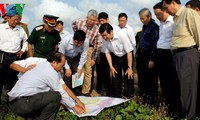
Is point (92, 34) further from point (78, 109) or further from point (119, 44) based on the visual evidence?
point (78, 109)

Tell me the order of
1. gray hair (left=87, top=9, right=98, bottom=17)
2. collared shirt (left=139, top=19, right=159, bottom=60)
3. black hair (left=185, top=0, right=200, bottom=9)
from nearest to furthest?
black hair (left=185, top=0, right=200, bottom=9), collared shirt (left=139, top=19, right=159, bottom=60), gray hair (left=87, top=9, right=98, bottom=17)

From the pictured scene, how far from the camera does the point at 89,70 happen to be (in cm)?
746

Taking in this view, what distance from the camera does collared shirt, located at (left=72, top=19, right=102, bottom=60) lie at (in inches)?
281

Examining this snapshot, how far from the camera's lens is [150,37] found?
6.31 meters

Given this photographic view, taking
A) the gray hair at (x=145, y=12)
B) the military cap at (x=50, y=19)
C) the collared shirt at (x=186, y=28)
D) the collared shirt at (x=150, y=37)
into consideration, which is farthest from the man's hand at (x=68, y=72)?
the collared shirt at (x=186, y=28)

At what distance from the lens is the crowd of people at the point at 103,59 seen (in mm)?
4668

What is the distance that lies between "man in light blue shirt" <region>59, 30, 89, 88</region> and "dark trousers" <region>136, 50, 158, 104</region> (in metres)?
1.09

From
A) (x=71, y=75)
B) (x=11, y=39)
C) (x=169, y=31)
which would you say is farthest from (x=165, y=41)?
(x=11, y=39)

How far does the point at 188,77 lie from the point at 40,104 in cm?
207

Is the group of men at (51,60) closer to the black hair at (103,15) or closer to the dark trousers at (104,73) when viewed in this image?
the dark trousers at (104,73)

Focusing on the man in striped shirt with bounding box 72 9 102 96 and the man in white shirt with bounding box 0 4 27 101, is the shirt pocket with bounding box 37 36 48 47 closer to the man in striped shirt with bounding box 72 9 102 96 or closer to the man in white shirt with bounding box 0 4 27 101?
the man in white shirt with bounding box 0 4 27 101

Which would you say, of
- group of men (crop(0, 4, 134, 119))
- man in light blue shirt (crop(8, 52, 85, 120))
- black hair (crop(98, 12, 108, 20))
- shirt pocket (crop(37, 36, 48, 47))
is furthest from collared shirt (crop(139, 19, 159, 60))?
man in light blue shirt (crop(8, 52, 85, 120))

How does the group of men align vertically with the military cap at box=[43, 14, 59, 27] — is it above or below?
below

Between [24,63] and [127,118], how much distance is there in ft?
5.75
